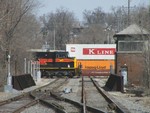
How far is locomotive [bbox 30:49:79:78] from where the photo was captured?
69.1 meters

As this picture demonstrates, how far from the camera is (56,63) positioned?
227 ft

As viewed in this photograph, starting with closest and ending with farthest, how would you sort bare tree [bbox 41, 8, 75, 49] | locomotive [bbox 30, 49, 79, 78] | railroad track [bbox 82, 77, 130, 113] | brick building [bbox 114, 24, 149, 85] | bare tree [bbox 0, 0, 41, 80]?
1. railroad track [bbox 82, 77, 130, 113]
2. bare tree [bbox 0, 0, 41, 80]
3. brick building [bbox 114, 24, 149, 85]
4. locomotive [bbox 30, 49, 79, 78]
5. bare tree [bbox 41, 8, 75, 49]

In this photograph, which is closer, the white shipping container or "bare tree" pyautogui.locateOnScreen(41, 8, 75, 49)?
the white shipping container

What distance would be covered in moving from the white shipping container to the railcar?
932cm

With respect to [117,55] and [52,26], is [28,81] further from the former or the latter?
[52,26]

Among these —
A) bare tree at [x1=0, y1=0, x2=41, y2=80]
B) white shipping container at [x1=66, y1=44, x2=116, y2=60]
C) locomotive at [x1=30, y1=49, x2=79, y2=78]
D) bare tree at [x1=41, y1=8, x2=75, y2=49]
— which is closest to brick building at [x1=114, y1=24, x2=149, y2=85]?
bare tree at [x1=0, y1=0, x2=41, y2=80]

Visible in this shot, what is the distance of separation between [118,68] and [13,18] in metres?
14.1

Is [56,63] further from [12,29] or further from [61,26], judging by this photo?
[61,26]

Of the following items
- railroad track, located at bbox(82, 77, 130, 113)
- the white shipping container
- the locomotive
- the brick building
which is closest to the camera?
railroad track, located at bbox(82, 77, 130, 113)

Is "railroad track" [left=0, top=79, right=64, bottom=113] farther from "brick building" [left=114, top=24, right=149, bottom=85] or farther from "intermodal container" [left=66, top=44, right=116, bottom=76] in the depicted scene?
"intermodal container" [left=66, top=44, right=116, bottom=76]

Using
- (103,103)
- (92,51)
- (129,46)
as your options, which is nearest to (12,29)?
(129,46)

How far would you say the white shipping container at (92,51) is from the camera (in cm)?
7931

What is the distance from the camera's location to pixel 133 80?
4853 cm

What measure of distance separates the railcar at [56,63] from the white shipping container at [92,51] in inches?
367
